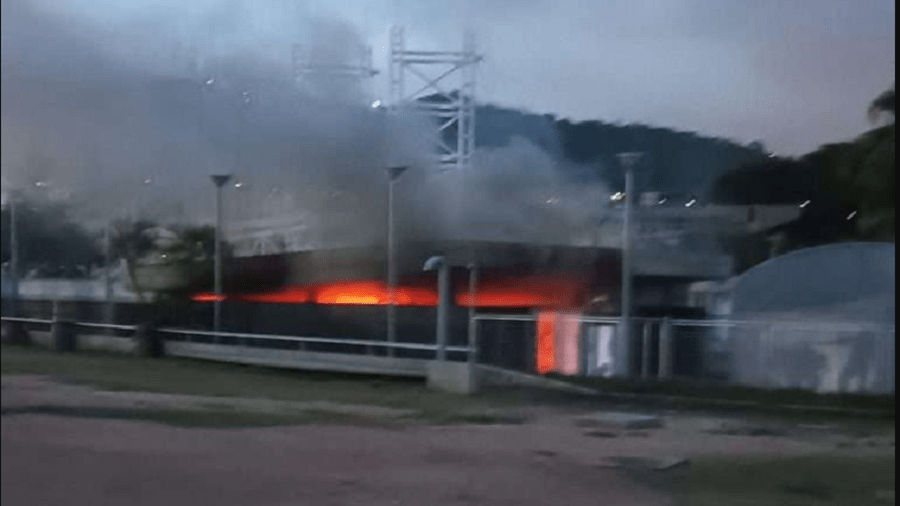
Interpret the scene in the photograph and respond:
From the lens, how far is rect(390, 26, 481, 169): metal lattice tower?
109 inches

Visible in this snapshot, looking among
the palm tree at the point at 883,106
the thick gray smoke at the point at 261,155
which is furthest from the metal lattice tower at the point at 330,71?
the palm tree at the point at 883,106

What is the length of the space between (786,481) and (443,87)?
3.87ft

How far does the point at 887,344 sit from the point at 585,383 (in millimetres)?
684

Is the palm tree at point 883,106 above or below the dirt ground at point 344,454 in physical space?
above

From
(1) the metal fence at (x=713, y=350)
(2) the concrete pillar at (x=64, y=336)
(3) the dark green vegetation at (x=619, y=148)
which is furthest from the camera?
(1) the metal fence at (x=713, y=350)

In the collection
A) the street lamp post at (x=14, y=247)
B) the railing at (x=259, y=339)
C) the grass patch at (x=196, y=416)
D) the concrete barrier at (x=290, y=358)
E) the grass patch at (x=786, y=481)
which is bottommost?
the grass patch at (x=786, y=481)

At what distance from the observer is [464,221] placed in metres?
2.88

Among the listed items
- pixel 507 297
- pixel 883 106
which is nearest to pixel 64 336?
pixel 507 297

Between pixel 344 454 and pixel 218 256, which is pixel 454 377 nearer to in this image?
pixel 344 454

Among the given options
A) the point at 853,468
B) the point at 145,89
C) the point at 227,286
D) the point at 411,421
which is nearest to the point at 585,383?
the point at 411,421

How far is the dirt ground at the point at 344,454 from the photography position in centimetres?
260

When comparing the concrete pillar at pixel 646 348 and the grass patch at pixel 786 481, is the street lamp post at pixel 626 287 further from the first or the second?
the grass patch at pixel 786 481

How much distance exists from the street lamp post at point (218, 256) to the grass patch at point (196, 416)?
0.55 feet

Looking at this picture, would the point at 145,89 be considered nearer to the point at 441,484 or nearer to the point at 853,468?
the point at 441,484
